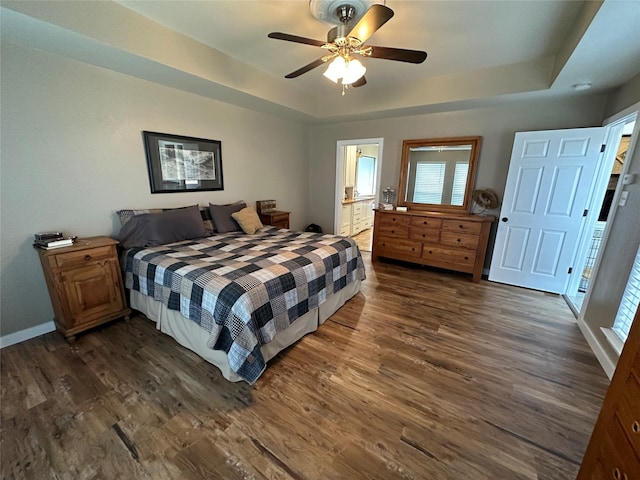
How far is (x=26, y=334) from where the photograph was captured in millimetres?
2199

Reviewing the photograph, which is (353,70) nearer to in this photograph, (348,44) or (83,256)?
(348,44)

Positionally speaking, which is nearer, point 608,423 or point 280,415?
point 608,423

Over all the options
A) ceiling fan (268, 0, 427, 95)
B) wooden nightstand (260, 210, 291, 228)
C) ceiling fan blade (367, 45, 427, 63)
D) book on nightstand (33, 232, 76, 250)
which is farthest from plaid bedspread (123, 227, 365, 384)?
ceiling fan blade (367, 45, 427, 63)

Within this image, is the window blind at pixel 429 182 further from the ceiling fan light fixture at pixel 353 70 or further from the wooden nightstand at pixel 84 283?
the wooden nightstand at pixel 84 283

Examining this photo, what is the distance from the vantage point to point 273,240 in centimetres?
285

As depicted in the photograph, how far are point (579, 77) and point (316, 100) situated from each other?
3.18 meters

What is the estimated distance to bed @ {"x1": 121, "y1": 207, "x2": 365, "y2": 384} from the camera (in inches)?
65.8

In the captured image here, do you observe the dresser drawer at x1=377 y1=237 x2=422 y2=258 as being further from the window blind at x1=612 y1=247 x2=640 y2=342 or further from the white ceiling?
the window blind at x1=612 y1=247 x2=640 y2=342

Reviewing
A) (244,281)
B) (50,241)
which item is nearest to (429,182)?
(244,281)

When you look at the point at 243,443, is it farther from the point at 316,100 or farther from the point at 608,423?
the point at 316,100

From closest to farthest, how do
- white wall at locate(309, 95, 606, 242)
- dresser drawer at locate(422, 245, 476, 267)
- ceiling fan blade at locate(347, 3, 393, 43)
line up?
1. ceiling fan blade at locate(347, 3, 393, 43)
2. white wall at locate(309, 95, 606, 242)
3. dresser drawer at locate(422, 245, 476, 267)

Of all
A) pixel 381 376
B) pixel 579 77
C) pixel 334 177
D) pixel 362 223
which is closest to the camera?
pixel 381 376

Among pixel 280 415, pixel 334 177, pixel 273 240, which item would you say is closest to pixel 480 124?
pixel 334 177

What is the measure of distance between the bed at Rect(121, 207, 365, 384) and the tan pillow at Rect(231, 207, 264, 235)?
0.82ft
